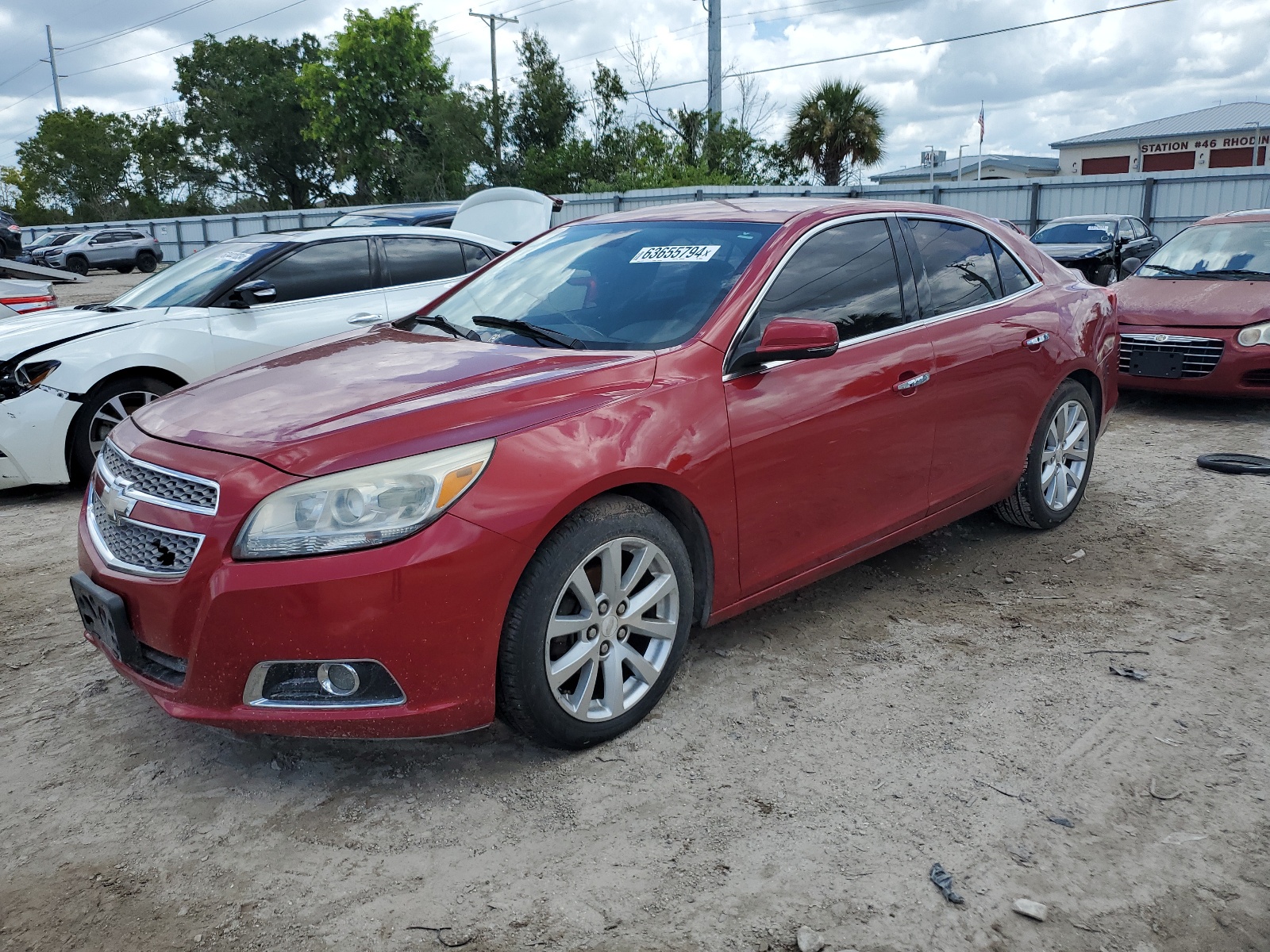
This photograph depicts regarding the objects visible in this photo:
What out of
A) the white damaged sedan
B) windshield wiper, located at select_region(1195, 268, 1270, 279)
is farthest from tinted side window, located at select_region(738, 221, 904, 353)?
windshield wiper, located at select_region(1195, 268, 1270, 279)

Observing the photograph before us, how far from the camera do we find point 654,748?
315 centimetres

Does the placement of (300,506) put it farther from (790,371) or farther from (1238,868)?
(1238,868)

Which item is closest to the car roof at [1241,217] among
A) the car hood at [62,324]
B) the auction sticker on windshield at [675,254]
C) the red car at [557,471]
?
the red car at [557,471]

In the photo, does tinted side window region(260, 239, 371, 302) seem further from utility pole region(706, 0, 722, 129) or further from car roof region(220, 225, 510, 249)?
utility pole region(706, 0, 722, 129)

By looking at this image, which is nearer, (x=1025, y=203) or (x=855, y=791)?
(x=855, y=791)

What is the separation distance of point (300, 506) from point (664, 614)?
3.89 feet

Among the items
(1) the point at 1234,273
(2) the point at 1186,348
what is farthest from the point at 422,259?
(1) the point at 1234,273

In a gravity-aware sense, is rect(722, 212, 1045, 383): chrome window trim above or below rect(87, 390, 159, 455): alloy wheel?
above

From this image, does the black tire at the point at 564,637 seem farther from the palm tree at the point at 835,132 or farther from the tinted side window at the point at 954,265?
the palm tree at the point at 835,132

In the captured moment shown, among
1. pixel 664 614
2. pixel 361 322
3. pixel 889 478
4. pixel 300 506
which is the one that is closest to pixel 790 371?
pixel 889 478

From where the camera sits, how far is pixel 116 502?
296 centimetres

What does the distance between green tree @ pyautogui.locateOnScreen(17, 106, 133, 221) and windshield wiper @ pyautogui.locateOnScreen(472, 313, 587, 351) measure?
229ft

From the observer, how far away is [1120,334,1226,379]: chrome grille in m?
7.65

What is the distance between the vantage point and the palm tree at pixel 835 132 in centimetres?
3288
